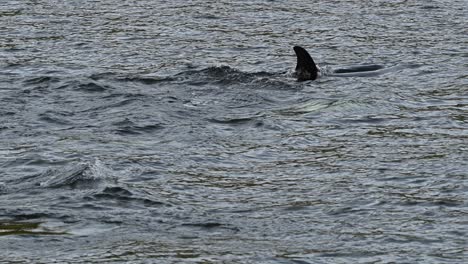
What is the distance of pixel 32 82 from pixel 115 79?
116 centimetres

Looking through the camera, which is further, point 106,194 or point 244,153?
point 244,153

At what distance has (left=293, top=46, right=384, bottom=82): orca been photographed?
16391 mm

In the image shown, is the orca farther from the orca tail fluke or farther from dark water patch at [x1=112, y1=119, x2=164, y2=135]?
dark water patch at [x1=112, y1=119, x2=164, y2=135]

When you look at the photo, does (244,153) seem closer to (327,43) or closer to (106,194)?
(106,194)

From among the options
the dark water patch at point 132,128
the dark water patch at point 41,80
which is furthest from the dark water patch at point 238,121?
the dark water patch at point 41,80

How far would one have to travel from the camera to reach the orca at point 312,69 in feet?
53.8

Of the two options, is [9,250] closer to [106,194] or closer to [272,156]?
[106,194]

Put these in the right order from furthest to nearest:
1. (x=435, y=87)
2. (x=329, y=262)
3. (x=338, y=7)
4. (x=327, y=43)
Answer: (x=338, y=7), (x=327, y=43), (x=435, y=87), (x=329, y=262)

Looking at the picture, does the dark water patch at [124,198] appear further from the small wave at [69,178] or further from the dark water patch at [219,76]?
the dark water patch at [219,76]

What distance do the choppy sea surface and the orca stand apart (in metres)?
0.25

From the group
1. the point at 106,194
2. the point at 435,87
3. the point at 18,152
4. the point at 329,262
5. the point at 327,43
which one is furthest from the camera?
the point at 327,43

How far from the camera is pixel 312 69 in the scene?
16.6 m

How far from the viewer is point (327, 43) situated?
19719 millimetres

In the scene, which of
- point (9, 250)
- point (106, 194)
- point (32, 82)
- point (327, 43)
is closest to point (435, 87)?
point (327, 43)
